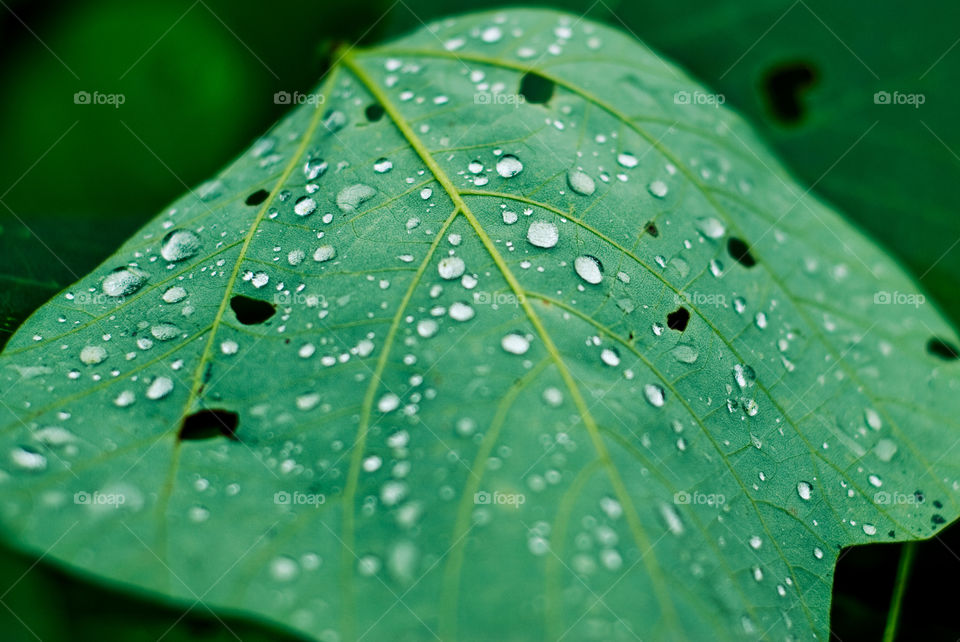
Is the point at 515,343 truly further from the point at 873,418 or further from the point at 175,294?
the point at 873,418

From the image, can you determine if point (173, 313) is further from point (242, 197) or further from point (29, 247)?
point (29, 247)

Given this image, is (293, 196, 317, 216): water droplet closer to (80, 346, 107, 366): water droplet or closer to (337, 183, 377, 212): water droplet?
(337, 183, 377, 212): water droplet
